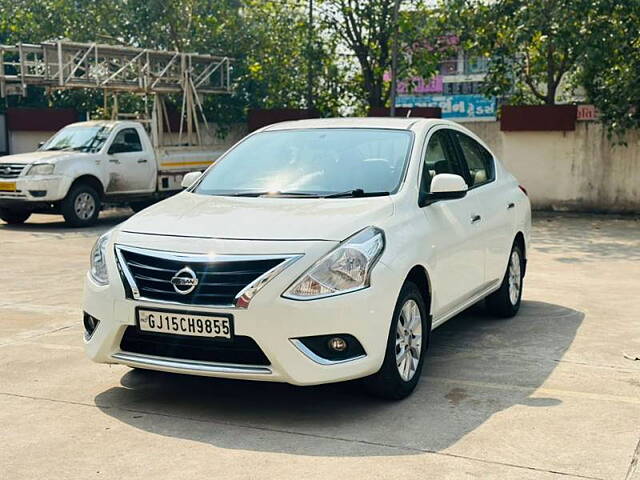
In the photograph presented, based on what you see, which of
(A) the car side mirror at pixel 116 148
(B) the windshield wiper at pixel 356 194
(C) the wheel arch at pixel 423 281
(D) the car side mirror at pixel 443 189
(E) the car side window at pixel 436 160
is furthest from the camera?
(A) the car side mirror at pixel 116 148

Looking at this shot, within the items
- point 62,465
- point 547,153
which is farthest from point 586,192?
point 62,465

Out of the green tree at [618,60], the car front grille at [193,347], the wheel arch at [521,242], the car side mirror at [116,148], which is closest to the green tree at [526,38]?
the green tree at [618,60]

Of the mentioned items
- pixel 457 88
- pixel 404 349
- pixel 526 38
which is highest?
pixel 526 38

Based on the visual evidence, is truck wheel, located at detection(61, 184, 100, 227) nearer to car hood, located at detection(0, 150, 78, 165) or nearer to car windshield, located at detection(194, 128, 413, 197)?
car hood, located at detection(0, 150, 78, 165)

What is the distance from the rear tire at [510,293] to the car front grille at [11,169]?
972 cm

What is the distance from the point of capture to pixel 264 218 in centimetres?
517

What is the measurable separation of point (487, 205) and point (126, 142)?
10850mm

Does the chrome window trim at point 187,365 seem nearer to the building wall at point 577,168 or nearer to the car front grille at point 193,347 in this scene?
the car front grille at point 193,347

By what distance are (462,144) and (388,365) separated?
251 centimetres

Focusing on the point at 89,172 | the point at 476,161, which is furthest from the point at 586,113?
the point at 476,161

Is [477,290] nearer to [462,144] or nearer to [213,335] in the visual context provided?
[462,144]

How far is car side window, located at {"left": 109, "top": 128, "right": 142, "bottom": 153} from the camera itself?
16297mm

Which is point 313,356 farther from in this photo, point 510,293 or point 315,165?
point 510,293

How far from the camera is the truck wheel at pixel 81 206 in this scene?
49.6ft
